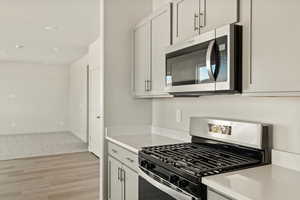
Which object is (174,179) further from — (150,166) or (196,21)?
(196,21)

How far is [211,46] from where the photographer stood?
148 cm

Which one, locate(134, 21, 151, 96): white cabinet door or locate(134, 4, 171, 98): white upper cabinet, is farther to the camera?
locate(134, 21, 151, 96): white cabinet door

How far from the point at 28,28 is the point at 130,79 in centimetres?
277

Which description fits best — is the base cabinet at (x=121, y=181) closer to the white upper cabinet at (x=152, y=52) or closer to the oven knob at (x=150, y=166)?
the oven knob at (x=150, y=166)

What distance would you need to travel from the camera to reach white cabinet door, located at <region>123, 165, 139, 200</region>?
191cm

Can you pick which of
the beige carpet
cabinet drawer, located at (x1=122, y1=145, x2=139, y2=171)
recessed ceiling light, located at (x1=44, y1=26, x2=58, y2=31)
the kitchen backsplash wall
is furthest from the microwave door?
the beige carpet

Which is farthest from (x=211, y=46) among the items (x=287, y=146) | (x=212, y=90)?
(x=287, y=146)

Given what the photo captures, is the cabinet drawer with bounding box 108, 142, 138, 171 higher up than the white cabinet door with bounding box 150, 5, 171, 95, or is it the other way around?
the white cabinet door with bounding box 150, 5, 171, 95

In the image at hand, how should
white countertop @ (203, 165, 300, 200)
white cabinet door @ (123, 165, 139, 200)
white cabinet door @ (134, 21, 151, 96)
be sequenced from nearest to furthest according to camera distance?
white countertop @ (203, 165, 300, 200) < white cabinet door @ (123, 165, 139, 200) < white cabinet door @ (134, 21, 151, 96)

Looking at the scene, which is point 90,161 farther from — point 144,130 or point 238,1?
point 238,1

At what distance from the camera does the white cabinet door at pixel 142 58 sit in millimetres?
2414

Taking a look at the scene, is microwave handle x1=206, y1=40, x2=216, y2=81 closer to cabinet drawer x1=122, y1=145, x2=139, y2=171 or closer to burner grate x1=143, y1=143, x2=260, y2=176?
burner grate x1=143, y1=143, x2=260, y2=176

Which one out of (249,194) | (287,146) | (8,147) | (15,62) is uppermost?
(15,62)

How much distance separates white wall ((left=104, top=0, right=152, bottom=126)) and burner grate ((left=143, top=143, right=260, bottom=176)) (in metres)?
0.92
